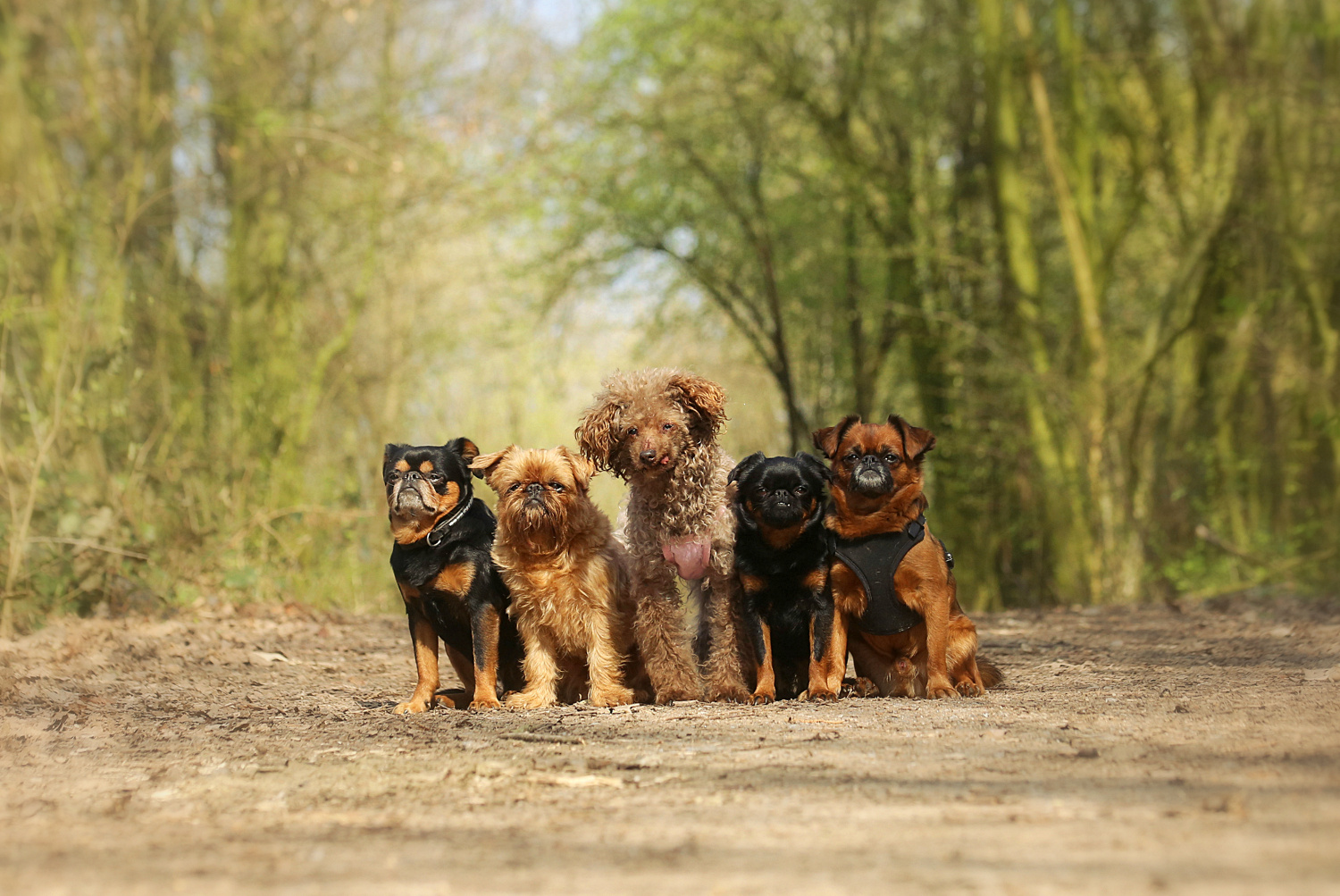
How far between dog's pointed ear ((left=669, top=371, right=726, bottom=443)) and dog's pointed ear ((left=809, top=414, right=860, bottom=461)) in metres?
0.53

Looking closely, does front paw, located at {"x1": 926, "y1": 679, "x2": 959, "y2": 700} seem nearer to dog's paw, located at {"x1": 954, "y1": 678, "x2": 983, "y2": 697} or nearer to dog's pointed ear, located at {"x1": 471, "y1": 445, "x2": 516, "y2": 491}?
dog's paw, located at {"x1": 954, "y1": 678, "x2": 983, "y2": 697}

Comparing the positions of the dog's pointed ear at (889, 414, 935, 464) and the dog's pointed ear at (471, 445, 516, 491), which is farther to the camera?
the dog's pointed ear at (471, 445, 516, 491)

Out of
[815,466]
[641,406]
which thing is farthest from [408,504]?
[815,466]

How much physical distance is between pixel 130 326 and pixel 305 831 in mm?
8032

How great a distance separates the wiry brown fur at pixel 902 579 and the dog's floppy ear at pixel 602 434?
1075mm

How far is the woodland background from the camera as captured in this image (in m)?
10.8

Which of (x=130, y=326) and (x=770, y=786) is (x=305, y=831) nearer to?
(x=770, y=786)

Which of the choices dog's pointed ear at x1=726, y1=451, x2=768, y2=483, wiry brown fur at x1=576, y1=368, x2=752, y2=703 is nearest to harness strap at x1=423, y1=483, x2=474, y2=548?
wiry brown fur at x1=576, y1=368, x2=752, y2=703

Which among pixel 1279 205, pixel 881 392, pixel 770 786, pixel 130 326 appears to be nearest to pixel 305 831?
pixel 770 786

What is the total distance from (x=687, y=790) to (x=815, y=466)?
2556 mm

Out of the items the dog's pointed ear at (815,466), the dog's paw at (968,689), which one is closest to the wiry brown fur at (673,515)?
the dog's pointed ear at (815,466)

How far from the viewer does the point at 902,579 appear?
6000 millimetres

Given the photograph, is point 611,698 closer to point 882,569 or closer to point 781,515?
point 781,515

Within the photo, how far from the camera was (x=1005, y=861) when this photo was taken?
3.04 metres
